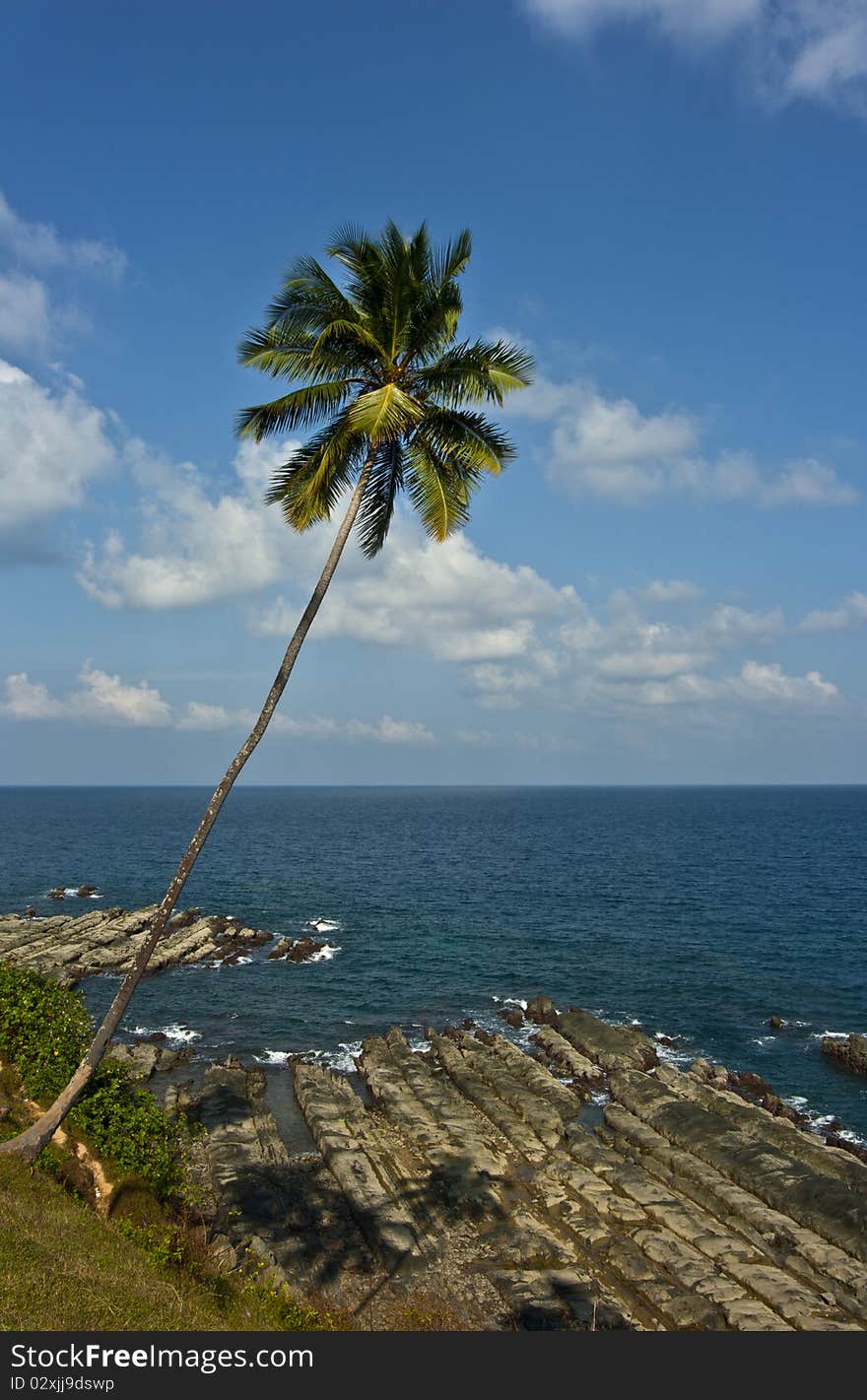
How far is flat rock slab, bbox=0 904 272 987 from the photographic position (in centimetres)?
5447

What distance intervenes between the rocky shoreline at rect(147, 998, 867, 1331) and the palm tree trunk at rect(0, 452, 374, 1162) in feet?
19.6

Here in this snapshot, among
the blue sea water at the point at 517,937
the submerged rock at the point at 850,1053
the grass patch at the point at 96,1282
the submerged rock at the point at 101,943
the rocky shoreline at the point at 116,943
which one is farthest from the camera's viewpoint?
the rocky shoreline at the point at 116,943

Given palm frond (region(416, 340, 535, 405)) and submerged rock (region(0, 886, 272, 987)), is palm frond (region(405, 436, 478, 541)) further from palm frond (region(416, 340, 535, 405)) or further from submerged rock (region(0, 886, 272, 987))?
submerged rock (region(0, 886, 272, 987))

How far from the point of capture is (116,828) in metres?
171

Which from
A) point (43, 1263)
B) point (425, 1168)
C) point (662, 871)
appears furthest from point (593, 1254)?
point (662, 871)

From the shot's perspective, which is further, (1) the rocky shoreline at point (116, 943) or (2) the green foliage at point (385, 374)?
(1) the rocky shoreline at point (116, 943)

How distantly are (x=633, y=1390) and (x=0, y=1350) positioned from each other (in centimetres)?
809

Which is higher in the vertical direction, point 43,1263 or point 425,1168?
point 43,1263

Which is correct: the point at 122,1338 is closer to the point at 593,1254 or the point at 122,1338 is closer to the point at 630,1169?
the point at 593,1254

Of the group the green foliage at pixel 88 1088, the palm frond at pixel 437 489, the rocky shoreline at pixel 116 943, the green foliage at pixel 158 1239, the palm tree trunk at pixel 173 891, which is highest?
the palm frond at pixel 437 489

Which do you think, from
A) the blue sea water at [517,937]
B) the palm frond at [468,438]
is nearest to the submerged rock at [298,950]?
the blue sea water at [517,937]

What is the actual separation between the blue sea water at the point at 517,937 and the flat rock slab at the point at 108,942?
8.79 ft

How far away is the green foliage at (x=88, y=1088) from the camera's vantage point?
66.4 ft

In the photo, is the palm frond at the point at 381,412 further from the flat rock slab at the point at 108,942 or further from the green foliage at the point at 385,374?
the flat rock slab at the point at 108,942
